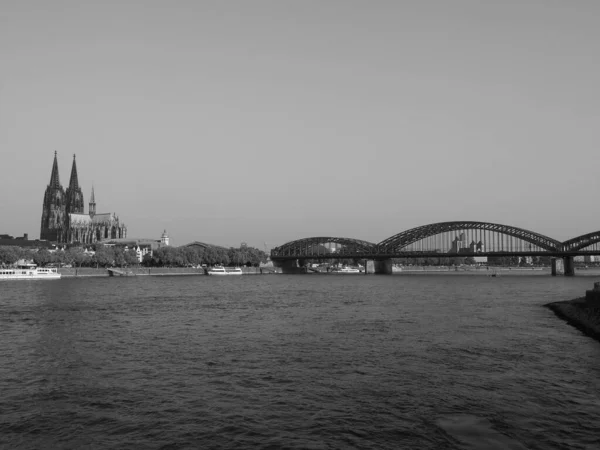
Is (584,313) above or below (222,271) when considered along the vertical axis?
below

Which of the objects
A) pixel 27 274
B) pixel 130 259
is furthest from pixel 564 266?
pixel 27 274

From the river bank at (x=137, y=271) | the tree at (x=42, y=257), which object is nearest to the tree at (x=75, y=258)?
the tree at (x=42, y=257)

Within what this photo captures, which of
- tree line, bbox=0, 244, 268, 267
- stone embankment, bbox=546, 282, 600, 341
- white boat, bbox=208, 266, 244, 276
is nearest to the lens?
stone embankment, bbox=546, 282, 600, 341

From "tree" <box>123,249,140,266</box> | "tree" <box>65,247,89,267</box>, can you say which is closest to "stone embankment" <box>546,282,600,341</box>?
"tree" <box>65,247,89,267</box>

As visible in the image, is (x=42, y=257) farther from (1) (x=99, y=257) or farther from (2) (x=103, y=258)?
(2) (x=103, y=258)

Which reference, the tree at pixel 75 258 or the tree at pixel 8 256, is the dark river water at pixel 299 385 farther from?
the tree at pixel 75 258

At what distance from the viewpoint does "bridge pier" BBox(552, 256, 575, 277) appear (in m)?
176

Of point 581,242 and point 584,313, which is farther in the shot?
point 581,242

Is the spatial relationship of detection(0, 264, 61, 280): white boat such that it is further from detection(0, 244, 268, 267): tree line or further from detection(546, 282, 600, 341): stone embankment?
detection(546, 282, 600, 341): stone embankment

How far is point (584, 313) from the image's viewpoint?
4359 centimetres

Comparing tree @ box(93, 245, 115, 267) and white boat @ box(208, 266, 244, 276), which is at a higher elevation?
tree @ box(93, 245, 115, 267)

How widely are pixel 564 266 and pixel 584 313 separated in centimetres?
15206

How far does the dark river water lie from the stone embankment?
40.2 inches

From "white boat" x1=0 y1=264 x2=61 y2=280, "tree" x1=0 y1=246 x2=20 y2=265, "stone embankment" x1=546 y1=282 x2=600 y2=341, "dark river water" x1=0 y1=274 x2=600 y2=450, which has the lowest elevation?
"dark river water" x1=0 y1=274 x2=600 y2=450
